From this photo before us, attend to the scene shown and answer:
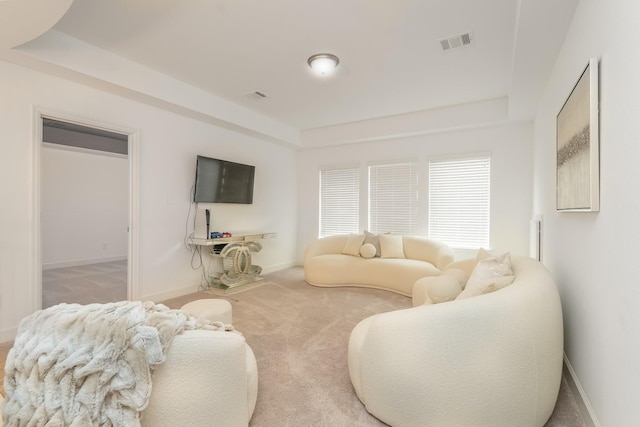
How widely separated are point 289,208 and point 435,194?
2.83 meters

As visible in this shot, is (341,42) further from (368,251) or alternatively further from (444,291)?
(368,251)

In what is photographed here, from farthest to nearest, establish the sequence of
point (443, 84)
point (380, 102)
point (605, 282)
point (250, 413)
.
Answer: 1. point (380, 102)
2. point (443, 84)
3. point (250, 413)
4. point (605, 282)

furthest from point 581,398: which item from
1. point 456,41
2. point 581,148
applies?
point 456,41

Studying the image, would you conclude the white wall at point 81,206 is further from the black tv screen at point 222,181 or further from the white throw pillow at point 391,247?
the white throw pillow at point 391,247

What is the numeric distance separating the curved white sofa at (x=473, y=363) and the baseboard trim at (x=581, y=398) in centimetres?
21

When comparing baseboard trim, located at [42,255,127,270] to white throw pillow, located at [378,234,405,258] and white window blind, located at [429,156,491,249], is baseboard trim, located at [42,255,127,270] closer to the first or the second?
white throw pillow, located at [378,234,405,258]

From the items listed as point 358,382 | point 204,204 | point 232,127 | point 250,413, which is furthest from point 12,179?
point 358,382

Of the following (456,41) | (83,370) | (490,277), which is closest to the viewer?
(83,370)

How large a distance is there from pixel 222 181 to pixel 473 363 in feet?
13.1

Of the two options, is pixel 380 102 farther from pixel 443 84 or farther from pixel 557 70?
pixel 557 70

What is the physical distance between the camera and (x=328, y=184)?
5980 millimetres

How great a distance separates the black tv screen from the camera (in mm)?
4199

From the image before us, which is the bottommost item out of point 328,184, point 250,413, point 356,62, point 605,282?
point 250,413

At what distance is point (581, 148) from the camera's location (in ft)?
5.54
